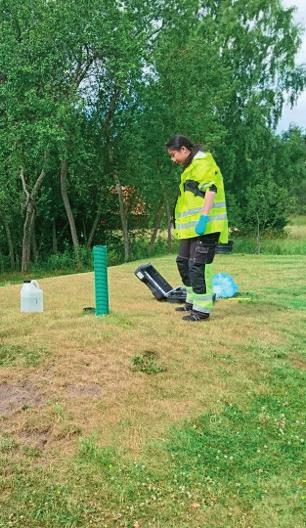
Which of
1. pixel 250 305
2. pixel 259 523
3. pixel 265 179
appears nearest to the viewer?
pixel 259 523

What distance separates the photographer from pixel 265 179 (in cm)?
2814

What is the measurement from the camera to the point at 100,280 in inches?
229

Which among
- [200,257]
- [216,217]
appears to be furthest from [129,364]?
[216,217]

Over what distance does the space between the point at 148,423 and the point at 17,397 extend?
91cm

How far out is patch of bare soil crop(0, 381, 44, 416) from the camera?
12.5 ft

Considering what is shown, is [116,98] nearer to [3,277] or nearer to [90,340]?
[3,277]

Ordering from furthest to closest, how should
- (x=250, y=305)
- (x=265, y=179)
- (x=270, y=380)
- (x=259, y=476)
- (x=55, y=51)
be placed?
(x=265, y=179) < (x=55, y=51) < (x=250, y=305) < (x=270, y=380) < (x=259, y=476)

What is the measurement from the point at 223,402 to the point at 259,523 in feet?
4.17

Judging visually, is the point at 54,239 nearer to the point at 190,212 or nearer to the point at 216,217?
the point at 190,212

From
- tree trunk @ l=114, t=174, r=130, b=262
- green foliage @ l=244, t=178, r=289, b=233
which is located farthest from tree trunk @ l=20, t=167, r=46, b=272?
green foliage @ l=244, t=178, r=289, b=233

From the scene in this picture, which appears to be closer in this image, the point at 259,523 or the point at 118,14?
the point at 259,523

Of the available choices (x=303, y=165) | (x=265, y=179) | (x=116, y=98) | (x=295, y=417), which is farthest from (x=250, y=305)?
(x=303, y=165)

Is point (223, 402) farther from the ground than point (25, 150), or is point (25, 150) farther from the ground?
point (25, 150)

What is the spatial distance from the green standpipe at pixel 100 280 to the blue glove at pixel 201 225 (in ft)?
3.09
